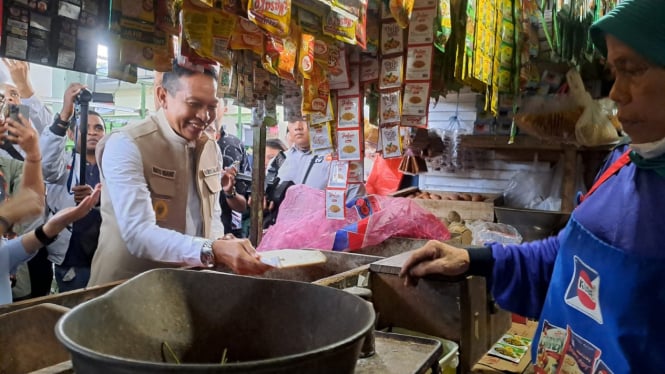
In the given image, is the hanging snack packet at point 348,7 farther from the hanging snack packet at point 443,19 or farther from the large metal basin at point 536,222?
the large metal basin at point 536,222

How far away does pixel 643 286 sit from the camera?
1135 millimetres

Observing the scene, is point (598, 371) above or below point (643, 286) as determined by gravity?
below

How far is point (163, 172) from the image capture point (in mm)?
2324

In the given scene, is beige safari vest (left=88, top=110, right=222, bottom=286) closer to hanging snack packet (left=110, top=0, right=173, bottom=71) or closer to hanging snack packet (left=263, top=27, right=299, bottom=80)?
hanging snack packet (left=110, top=0, right=173, bottom=71)

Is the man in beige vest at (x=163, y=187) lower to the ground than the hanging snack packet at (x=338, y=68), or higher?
lower

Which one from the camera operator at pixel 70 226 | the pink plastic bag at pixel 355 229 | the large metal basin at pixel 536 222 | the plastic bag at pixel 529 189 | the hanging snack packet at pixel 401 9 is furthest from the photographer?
the plastic bag at pixel 529 189

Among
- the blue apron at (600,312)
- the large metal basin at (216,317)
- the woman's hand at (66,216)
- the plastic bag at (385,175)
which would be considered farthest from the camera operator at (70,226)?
the plastic bag at (385,175)

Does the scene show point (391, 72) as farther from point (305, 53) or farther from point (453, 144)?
point (453, 144)

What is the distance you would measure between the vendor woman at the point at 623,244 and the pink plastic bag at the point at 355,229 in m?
1.26

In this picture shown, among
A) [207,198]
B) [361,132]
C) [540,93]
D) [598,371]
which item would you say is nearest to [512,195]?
[540,93]

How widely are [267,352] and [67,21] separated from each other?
1111 millimetres

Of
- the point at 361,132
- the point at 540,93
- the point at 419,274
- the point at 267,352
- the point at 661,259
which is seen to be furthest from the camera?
the point at 540,93

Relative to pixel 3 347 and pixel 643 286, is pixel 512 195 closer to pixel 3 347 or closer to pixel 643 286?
pixel 643 286

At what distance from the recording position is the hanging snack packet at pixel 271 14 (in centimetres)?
140
